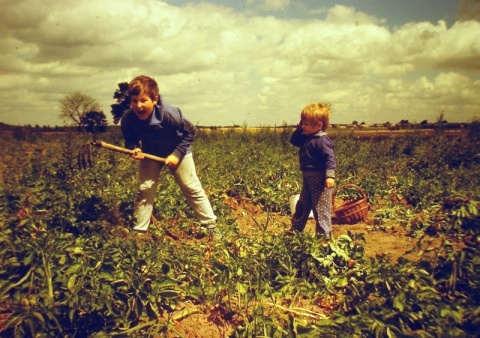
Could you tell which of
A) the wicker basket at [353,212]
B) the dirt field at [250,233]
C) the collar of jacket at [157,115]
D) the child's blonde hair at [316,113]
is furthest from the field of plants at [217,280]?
the child's blonde hair at [316,113]

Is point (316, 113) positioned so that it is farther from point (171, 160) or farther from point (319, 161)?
point (171, 160)

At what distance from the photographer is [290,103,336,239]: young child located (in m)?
3.35

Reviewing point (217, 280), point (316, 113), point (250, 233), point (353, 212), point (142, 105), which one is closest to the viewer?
point (217, 280)

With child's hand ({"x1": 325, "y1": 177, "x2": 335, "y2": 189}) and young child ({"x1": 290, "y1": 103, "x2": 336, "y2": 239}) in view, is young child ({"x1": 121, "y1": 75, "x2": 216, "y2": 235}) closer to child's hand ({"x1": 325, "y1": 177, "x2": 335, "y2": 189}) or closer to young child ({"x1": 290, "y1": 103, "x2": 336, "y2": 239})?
young child ({"x1": 290, "y1": 103, "x2": 336, "y2": 239})

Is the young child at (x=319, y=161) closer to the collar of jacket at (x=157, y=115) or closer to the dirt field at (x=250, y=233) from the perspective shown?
the dirt field at (x=250, y=233)

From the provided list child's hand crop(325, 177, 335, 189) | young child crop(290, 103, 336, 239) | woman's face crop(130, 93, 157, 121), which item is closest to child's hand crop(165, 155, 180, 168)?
woman's face crop(130, 93, 157, 121)

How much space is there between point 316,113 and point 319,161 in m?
0.50

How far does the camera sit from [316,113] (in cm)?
337

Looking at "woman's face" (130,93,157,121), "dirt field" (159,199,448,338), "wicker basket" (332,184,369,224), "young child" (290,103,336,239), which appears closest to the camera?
"dirt field" (159,199,448,338)

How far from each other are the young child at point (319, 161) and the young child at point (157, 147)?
1132 millimetres

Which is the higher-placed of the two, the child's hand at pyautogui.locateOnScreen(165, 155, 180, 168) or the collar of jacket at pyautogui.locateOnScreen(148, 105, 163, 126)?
the collar of jacket at pyautogui.locateOnScreen(148, 105, 163, 126)

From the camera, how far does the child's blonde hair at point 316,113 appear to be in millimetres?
3367

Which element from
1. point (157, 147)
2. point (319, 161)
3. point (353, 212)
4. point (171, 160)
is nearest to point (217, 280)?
point (171, 160)

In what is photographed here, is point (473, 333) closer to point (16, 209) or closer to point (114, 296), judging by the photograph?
point (114, 296)
